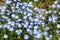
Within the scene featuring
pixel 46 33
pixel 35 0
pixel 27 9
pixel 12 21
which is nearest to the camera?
pixel 46 33

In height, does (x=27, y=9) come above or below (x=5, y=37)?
above

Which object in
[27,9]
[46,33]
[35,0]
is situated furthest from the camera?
[35,0]

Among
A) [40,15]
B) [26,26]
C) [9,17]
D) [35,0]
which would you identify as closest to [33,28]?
[26,26]

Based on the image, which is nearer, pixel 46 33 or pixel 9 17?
pixel 46 33

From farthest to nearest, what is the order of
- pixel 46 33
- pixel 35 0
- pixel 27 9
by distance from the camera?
pixel 35 0
pixel 27 9
pixel 46 33

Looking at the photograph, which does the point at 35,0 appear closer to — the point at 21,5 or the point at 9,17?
the point at 21,5

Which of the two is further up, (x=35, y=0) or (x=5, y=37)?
(x=35, y=0)

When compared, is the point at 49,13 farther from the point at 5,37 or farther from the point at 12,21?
the point at 5,37

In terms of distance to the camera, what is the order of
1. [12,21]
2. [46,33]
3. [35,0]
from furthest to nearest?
[35,0], [12,21], [46,33]

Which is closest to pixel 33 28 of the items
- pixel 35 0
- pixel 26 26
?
pixel 26 26
